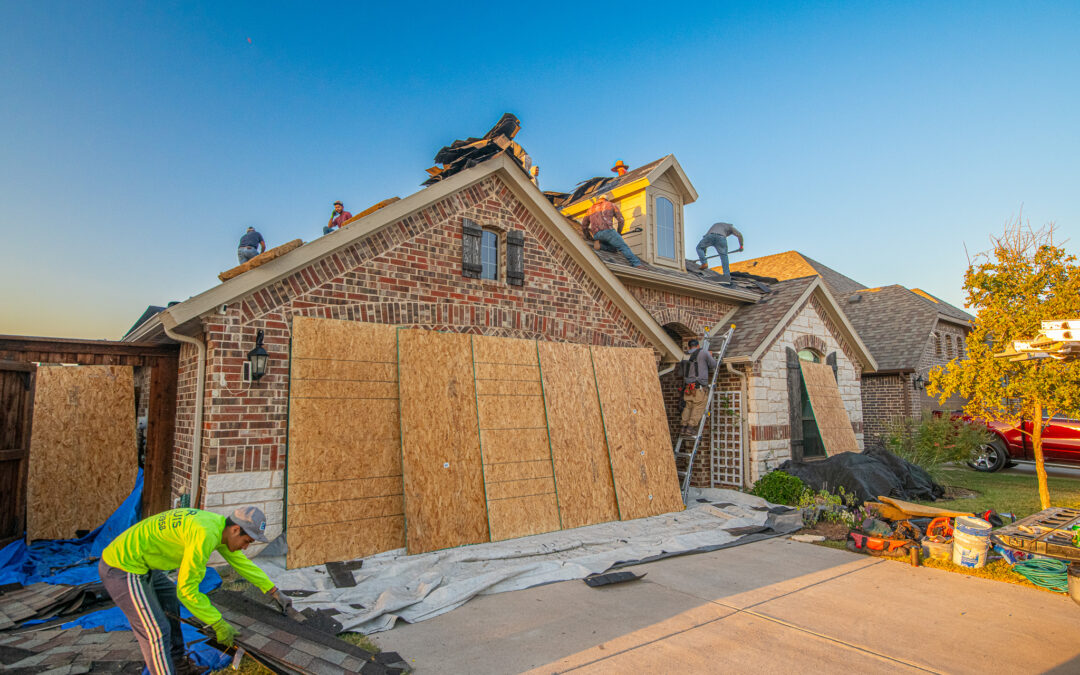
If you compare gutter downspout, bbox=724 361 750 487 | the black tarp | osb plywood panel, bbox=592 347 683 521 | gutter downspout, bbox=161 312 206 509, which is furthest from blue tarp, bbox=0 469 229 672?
the black tarp

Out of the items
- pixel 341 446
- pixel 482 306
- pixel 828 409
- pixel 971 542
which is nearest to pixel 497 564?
pixel 341 446

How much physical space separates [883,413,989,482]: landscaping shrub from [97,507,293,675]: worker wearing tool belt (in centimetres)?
1523

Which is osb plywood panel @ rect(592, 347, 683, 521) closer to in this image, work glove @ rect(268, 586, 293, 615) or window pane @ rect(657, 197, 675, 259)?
window pane @ rect(657, 197, 675, 259)

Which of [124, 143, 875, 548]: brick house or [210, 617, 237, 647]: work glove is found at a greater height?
[124, 143, 875, 548]: brick house

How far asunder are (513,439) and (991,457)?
15.3 metres

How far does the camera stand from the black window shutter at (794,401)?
42.8 feet

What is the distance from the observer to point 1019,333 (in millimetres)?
9148

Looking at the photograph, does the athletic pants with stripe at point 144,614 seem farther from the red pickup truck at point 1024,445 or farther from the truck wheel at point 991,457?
the truck wheel at point 991,457

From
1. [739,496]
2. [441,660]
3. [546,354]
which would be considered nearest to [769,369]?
[739,496]

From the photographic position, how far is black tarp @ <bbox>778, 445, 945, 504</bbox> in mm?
10883

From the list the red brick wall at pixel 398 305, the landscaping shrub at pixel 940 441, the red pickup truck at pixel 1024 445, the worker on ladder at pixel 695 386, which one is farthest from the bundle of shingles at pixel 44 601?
the red pickup truck at pixel 1024 445

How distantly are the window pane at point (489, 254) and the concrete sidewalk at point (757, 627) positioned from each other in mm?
4977

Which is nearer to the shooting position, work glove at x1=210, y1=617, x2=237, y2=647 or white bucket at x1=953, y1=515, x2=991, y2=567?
→ work glove at x1=210, y1=617, x2=237, y2=647

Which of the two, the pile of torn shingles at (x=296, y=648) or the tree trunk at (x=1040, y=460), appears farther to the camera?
the tree trunk at (x=1040, y=460)
